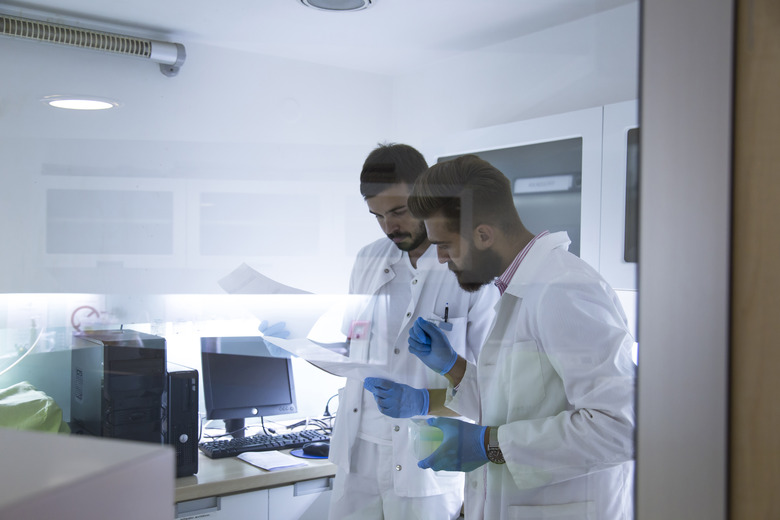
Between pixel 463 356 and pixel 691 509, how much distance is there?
635 mm

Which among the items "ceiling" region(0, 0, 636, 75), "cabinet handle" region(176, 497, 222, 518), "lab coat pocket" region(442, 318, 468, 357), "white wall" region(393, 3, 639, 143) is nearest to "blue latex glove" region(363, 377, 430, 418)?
"lab coat pocket" region(442, 318, 468, 357)

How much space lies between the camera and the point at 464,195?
1005mm

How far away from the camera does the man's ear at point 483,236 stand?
1.01 m

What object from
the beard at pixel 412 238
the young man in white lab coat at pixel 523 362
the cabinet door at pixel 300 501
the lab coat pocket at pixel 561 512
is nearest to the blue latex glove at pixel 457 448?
the young man in white lab coat at pixel 523 362

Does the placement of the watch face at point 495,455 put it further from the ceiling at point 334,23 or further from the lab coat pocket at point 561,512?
the ceiling at point 334,23

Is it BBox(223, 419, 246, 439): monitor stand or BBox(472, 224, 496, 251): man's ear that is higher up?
BBox(472, 224, 496, 251): man's ear

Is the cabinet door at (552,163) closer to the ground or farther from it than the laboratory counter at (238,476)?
farther from it

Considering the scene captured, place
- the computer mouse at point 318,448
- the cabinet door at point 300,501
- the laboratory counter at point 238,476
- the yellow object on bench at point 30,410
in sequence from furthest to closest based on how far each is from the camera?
the computer mouse at point 318,448
the cabinet door at point 300,501
the laboratory counter at point 238,476
the yellow object on bench at point 30,410

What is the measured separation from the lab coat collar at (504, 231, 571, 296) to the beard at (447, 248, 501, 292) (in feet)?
0.12

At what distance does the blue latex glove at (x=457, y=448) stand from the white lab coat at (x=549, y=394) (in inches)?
0.9

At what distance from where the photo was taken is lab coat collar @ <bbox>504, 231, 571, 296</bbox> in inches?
39.1

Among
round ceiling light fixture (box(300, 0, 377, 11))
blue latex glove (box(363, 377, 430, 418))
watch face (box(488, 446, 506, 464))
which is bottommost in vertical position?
watch face (box(488, 446, 506, 464))

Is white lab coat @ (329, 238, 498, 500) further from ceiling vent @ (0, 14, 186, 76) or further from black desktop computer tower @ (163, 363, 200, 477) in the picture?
ceiling vent @ (0, 14, 186, 76)

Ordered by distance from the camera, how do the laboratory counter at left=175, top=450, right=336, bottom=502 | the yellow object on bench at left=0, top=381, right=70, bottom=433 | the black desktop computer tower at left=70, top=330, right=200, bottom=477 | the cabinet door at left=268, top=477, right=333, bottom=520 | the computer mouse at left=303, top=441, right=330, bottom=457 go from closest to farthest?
the yellow object on bench at left=0, top=381, right=70, bottom=433
the black desktop computer tower at left=70, top=330, right=200, bottom=477
the laboratory counter at left=175, top=450, right=336, bottom=502
the cabinet door at left=268, top=477, right=333, bottom=520
the computer mouse at left=303, top=441, right=330, bottom=457
